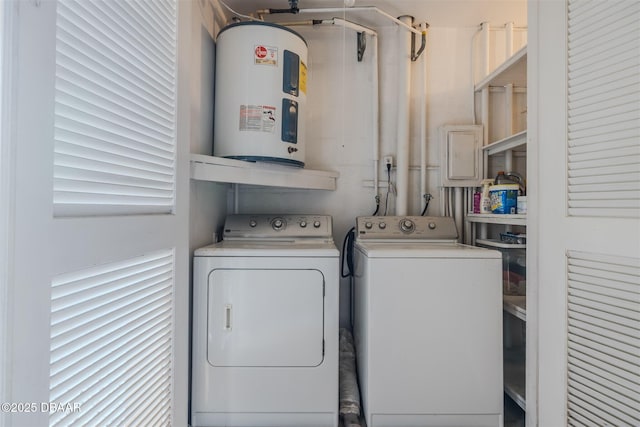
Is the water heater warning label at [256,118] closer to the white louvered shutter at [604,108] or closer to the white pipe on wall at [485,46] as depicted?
the white louvered shutter at [604,108]

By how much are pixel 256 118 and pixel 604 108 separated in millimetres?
1432

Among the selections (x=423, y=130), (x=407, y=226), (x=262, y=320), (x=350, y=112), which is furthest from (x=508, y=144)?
(x=262, y=320)

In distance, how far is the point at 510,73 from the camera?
1.99m

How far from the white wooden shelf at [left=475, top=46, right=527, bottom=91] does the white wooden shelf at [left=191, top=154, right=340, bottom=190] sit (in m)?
1.24

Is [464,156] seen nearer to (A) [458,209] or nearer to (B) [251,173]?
(A) [458,209]

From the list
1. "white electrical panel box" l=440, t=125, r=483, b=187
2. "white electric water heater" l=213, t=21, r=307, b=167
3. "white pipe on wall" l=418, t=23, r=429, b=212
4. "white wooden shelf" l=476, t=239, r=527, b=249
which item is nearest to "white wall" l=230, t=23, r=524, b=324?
"white pipe on wall" l=418, t=23, r=429, b=212

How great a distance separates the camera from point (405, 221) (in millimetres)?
2051

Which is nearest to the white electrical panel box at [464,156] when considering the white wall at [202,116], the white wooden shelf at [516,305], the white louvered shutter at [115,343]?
the white wooden shelf at [516,305]

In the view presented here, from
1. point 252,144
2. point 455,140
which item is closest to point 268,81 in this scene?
point 252,144

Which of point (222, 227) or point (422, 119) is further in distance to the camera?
point (422, 119)

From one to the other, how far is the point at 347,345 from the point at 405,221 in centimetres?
90

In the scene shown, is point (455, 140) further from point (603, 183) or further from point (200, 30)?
point (200, 30)

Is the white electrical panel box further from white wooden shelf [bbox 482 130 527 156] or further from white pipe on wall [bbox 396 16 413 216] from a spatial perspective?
white pipe on wall [bbox 396 16 413 216]

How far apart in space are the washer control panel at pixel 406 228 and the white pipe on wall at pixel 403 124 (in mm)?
190
